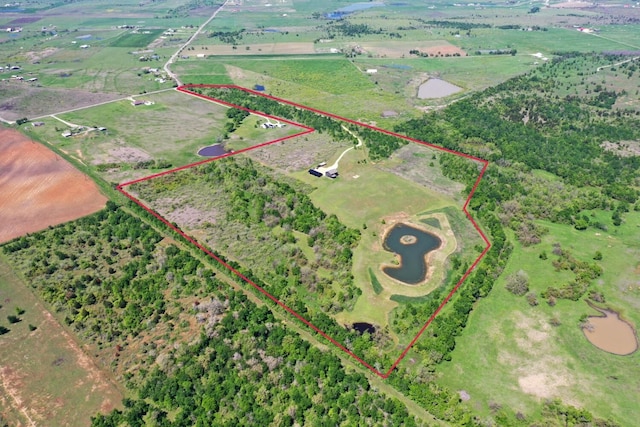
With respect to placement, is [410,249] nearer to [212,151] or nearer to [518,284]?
[518,284]

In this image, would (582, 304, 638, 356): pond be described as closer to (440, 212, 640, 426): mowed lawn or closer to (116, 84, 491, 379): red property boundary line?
(440, 212, 640, 426): mowed lawn

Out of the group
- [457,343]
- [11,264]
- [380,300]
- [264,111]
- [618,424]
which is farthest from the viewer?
[264,111]

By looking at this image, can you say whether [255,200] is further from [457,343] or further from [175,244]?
[457,343]

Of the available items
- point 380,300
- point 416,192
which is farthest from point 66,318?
point 416,192

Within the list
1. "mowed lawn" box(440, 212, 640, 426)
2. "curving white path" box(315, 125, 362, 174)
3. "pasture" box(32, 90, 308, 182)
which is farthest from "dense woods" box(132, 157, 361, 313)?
"mowed lawn" box(440, 212, 640, 426)

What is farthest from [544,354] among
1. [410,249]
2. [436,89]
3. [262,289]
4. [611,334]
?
[436,89]

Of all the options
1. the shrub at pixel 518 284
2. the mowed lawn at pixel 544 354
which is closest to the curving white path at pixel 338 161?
the mowed lawn at pixel 544 354

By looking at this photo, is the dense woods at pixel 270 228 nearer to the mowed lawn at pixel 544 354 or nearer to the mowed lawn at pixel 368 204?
the mowed lawn at pixel 368 204
